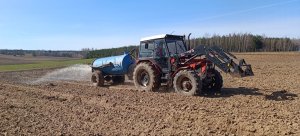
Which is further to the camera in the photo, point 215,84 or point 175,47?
point 175,47

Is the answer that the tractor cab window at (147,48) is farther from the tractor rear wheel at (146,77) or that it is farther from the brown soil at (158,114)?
the brown soil at (158,114)

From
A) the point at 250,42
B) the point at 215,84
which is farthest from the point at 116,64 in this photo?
the point at 250,42

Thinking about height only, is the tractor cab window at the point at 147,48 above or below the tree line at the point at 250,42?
below

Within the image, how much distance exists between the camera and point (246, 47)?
158ft

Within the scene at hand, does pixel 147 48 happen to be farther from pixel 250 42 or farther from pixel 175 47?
pixel 250 42

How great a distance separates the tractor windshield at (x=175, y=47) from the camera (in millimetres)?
13344

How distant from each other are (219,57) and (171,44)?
2191 mm

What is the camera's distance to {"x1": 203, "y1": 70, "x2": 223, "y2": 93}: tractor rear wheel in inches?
500

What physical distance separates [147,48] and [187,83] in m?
2.64

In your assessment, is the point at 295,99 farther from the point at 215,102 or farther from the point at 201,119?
the point at 201,119

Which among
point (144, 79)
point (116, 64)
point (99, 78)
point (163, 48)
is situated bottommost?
point (99, 78)

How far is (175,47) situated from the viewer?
44.3ft

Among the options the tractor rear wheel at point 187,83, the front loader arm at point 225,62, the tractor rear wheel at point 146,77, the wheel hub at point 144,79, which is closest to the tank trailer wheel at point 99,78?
the tractor rear wheel at point 146,77

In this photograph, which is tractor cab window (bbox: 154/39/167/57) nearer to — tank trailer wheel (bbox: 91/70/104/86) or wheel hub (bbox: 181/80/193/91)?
wheel hub (bbox: 181/80/193/91)
